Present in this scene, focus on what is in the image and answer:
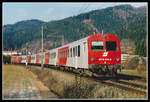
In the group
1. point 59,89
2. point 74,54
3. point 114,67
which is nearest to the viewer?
point 59,89

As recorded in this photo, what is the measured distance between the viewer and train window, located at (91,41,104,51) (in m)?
21.9

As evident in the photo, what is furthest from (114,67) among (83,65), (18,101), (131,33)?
(131,33)

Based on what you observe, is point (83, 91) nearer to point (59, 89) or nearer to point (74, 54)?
point (59, 89)

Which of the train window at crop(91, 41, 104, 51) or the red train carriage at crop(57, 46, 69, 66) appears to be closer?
the train window at crop(91, 41, 104, 51)

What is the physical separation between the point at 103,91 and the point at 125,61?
31157 millimetres

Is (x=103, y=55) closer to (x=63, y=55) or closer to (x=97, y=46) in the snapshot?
(x=97, y=46)

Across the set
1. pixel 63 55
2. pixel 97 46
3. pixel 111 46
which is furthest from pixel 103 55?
pixel 63 55

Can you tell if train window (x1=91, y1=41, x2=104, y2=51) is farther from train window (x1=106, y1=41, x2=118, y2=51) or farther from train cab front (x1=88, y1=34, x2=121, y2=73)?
train window (x1=106, y1=41, x2=118, y2=51)

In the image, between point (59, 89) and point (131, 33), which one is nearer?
point (59, 89)

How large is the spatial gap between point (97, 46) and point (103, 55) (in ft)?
2.88

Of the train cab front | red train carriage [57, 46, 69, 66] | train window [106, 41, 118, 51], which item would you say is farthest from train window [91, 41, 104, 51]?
red train carriage [57, 46, 69, 66]

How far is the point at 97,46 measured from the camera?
2211 centimetres

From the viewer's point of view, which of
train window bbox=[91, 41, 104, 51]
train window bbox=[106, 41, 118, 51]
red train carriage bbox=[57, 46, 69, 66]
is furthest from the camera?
red train carriage bbox=[57, 46, 69, 66]

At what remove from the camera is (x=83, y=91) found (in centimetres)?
1553
